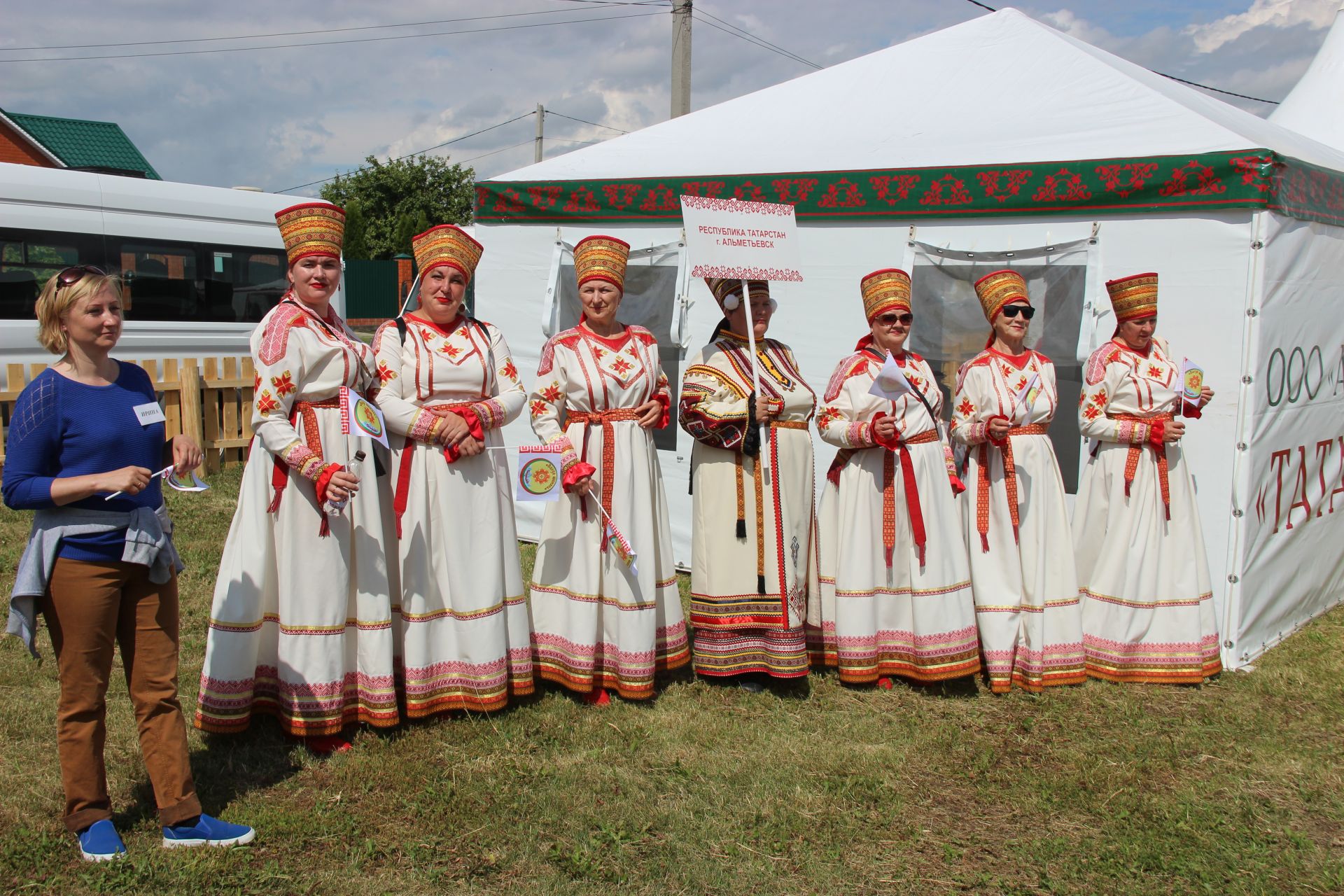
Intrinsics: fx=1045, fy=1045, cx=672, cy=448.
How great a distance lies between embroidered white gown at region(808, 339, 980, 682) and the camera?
4.52 meters

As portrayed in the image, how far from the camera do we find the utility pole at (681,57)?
11297mm

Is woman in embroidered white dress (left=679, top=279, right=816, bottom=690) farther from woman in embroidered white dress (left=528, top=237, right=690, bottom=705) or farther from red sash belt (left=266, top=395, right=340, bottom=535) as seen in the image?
red sash belt (left=266, top=395, right=340, bottom=535)

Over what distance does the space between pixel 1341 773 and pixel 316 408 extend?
13.3ft

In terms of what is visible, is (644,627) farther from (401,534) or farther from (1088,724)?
(1088,724)

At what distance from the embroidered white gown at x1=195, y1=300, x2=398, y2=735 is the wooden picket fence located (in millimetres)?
6222

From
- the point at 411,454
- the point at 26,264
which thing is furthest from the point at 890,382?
the point at 26,264

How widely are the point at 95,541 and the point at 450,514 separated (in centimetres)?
134

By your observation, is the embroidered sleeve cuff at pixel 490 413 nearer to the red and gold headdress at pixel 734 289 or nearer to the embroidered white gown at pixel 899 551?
the red and gold headdress at pixel 734 289

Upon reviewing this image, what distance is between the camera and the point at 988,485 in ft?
15.4

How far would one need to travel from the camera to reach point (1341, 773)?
397 centimetres

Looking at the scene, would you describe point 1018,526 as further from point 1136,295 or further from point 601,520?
point 601,520

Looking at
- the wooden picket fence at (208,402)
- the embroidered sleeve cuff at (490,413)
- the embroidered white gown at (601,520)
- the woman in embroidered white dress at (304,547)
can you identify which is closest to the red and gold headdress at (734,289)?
the embroidered white gown at (601,520)

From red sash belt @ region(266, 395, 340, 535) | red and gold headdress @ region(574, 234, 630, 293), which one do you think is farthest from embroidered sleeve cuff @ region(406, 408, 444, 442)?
red and gold headdress @ region(574, 234, 630, 293)

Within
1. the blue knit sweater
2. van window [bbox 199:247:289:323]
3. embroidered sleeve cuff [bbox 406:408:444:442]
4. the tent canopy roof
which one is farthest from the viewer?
van window [bbox 199:247:289:323]
